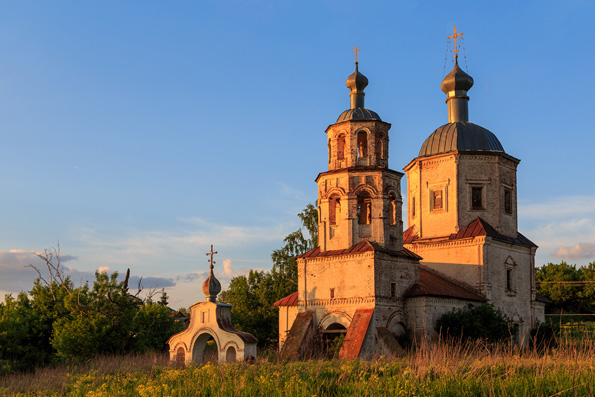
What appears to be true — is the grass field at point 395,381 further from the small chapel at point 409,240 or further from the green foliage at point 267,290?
the green foliage at point 267,290

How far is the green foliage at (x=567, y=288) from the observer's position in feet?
148

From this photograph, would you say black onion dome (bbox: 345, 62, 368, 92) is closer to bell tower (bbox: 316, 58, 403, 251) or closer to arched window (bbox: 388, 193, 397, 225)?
bell tower (bbox: 316, 58, 403, 251)

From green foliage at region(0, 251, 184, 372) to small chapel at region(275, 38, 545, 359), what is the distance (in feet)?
18.8

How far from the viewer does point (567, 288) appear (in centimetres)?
4541

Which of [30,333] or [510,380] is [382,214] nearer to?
[510,380]

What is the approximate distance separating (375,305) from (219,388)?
42.9 ft

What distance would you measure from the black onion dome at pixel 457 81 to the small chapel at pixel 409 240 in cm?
6

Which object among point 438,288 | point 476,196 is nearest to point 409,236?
point 476,196

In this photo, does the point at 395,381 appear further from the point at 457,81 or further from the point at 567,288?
the point at 567,288

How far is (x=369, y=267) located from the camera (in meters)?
22.5

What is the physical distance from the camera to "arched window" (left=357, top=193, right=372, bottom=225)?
2434 cm

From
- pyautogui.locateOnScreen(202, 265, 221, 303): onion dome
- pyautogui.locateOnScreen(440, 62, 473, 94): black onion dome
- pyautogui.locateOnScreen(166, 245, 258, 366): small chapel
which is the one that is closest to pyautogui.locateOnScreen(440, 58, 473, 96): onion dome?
pyautogui.locateOnScreen(440, 62, 473, 94): black onion dome

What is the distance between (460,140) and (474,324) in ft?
29.3

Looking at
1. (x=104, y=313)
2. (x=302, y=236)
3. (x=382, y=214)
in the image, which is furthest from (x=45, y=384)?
(x=302, y=236)
